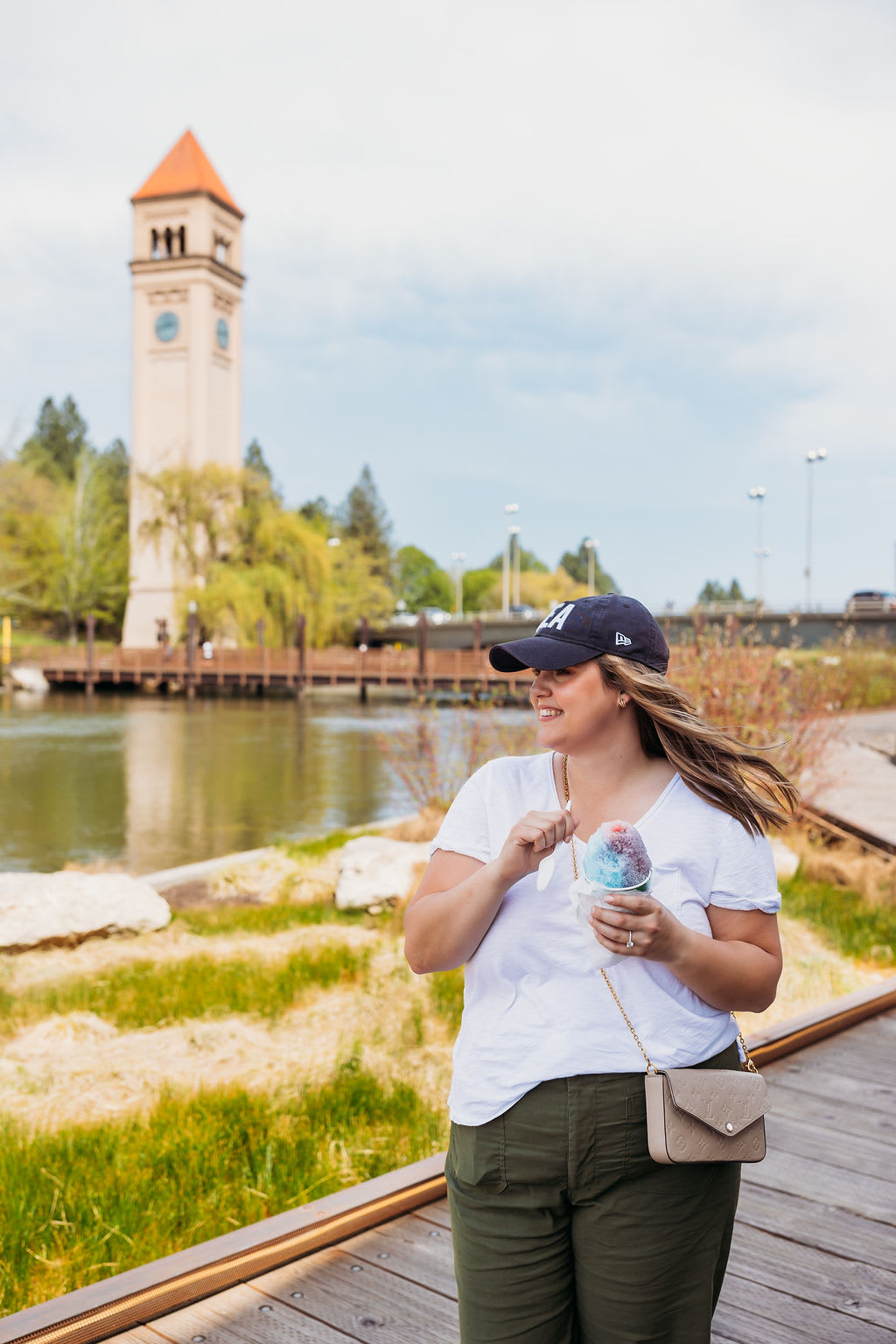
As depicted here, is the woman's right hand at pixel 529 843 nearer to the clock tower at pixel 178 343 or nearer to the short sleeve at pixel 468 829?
the short sleeve at pixel 468 829

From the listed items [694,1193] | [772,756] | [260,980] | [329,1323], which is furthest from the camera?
[772,756]

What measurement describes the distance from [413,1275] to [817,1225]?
1104 mm

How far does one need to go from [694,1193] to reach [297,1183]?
2469 mm

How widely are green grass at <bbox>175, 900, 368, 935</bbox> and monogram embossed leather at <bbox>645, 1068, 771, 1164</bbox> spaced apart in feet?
21.7

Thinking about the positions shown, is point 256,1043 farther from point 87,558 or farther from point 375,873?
point 87,558

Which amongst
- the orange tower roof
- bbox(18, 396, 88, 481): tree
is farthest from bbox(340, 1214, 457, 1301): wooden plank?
bbox(18, 396, 88, 481): tree

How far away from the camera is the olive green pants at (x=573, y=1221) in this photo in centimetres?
168

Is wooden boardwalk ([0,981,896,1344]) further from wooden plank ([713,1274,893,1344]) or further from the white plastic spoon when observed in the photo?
the white plastic spoon

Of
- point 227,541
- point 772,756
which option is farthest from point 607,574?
point 772,756

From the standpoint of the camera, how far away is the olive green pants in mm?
1677

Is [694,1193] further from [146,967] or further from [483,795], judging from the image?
[146,967]

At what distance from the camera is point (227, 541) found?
53.4 meters

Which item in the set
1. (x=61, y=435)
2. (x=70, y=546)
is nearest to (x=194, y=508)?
→ (x=70, y=546)

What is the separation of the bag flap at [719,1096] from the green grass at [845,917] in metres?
5.36
